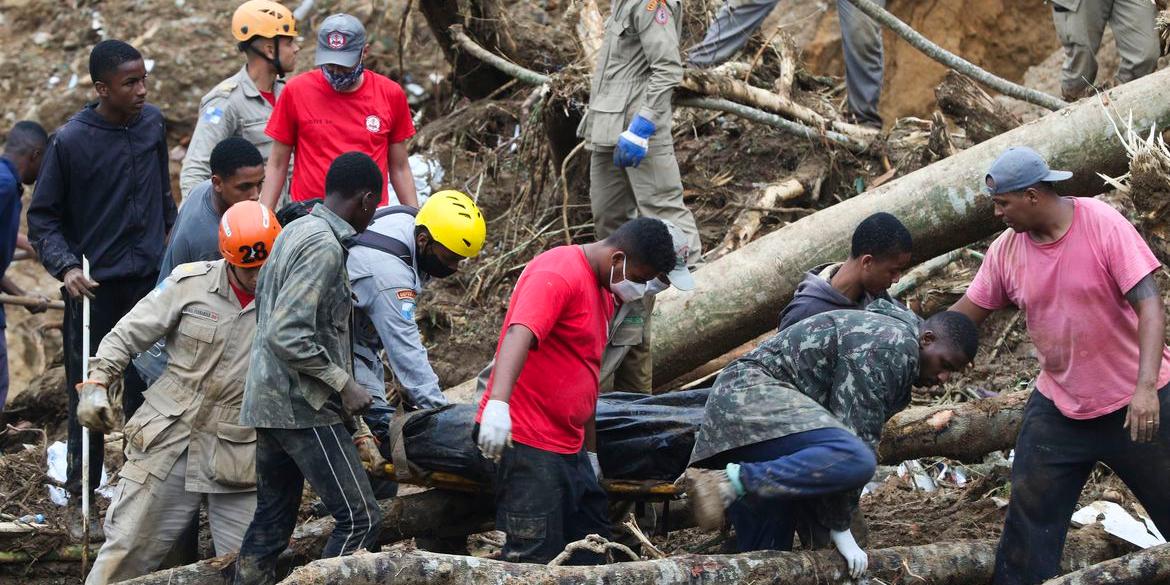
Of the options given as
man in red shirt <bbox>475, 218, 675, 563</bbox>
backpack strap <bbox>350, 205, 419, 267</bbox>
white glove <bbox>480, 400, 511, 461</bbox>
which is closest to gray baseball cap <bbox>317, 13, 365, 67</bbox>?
backpack strap <bbox>350, 205, 419, 267</bbox>

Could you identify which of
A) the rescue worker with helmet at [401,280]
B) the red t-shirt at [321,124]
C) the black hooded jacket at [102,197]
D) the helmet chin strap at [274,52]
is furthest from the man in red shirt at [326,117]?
the rescue worker with helmet at [401,280]

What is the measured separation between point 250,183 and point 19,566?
1.99 metres

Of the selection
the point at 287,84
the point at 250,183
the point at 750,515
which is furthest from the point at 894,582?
the point at 287,84

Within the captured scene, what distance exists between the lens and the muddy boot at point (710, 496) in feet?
13.9

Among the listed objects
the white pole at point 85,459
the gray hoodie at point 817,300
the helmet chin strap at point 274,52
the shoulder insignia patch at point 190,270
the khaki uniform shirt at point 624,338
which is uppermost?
the helmet chin strap at point 274,52

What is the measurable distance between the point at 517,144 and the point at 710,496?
501cm

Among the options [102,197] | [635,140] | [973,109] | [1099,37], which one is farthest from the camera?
[973,109]

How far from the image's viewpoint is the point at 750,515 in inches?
187

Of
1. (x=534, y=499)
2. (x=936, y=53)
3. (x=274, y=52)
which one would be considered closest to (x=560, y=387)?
(x=534, y=499)

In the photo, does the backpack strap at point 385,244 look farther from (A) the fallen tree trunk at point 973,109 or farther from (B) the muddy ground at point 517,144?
(A) the fallen tree trunk at point 973,109

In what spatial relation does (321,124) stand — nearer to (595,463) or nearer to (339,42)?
(339,42)

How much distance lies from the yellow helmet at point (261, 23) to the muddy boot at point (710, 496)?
3.44 meters

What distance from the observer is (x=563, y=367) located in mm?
4531

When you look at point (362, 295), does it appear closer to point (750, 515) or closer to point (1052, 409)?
point (750, 515)
